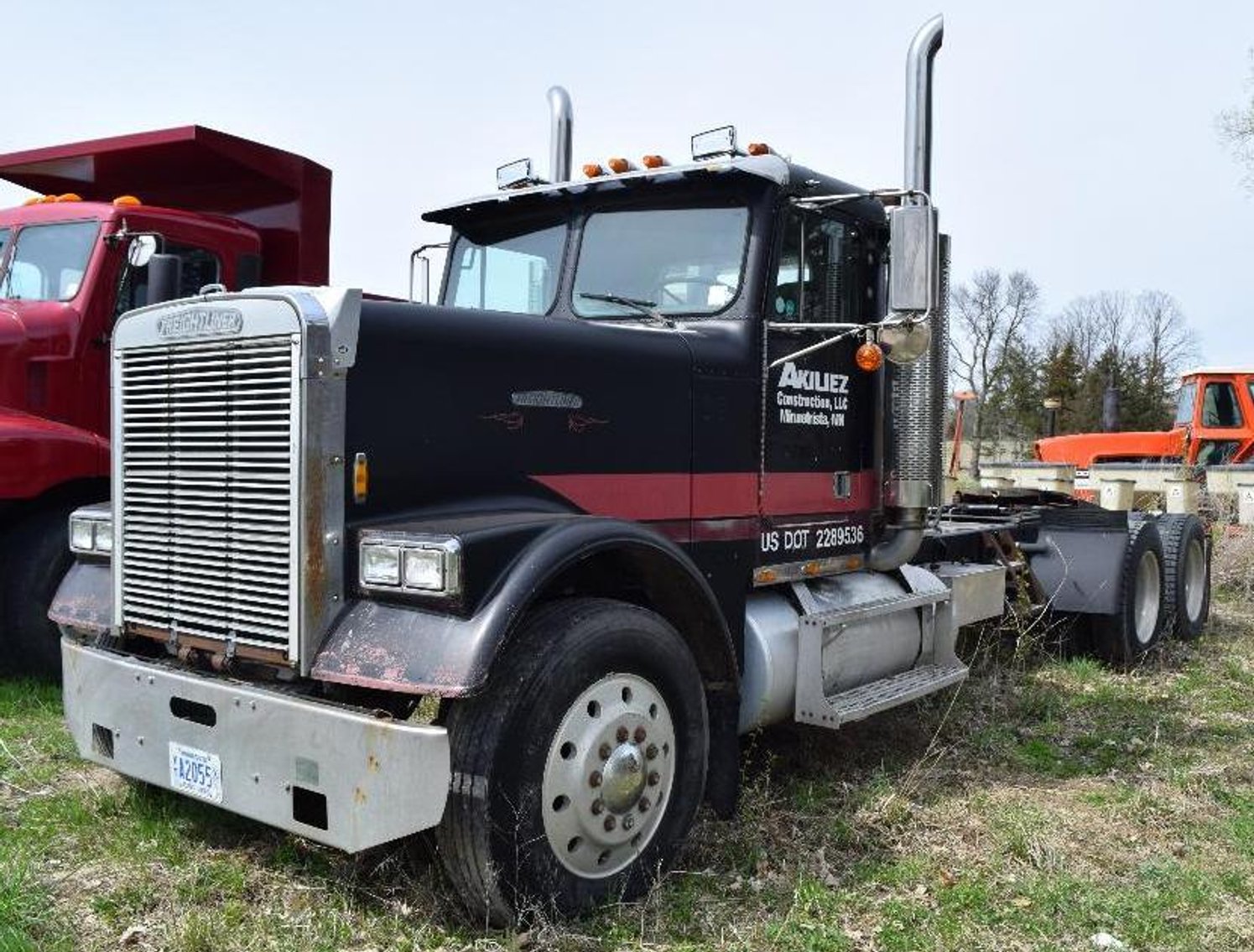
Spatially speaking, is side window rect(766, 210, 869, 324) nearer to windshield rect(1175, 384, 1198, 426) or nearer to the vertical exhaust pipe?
the vertical exhaust pipe

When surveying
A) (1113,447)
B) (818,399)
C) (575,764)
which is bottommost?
(575,764)

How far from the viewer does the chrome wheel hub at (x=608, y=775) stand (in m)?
3.48

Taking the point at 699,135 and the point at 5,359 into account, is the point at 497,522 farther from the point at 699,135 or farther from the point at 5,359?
the point at 5,359

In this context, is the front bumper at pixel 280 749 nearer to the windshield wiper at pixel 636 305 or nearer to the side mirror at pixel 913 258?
the windshield wiper at pixel 636 305

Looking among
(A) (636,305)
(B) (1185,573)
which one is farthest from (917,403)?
(B) (1185,573)

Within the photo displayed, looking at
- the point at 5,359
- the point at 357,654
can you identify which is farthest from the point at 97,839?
the point at 5,359

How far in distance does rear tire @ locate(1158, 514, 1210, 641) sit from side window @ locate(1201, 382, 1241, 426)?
38.9 feet

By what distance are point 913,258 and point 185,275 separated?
481 cm

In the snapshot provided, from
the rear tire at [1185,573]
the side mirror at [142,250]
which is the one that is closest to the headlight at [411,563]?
the side mirror at [142,250]

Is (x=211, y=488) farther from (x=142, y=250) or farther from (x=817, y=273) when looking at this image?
(x=142, y=250)

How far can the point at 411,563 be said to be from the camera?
3.30m

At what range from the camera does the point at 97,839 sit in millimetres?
4117

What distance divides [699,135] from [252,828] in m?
3.26

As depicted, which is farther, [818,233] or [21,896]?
[818,233]
